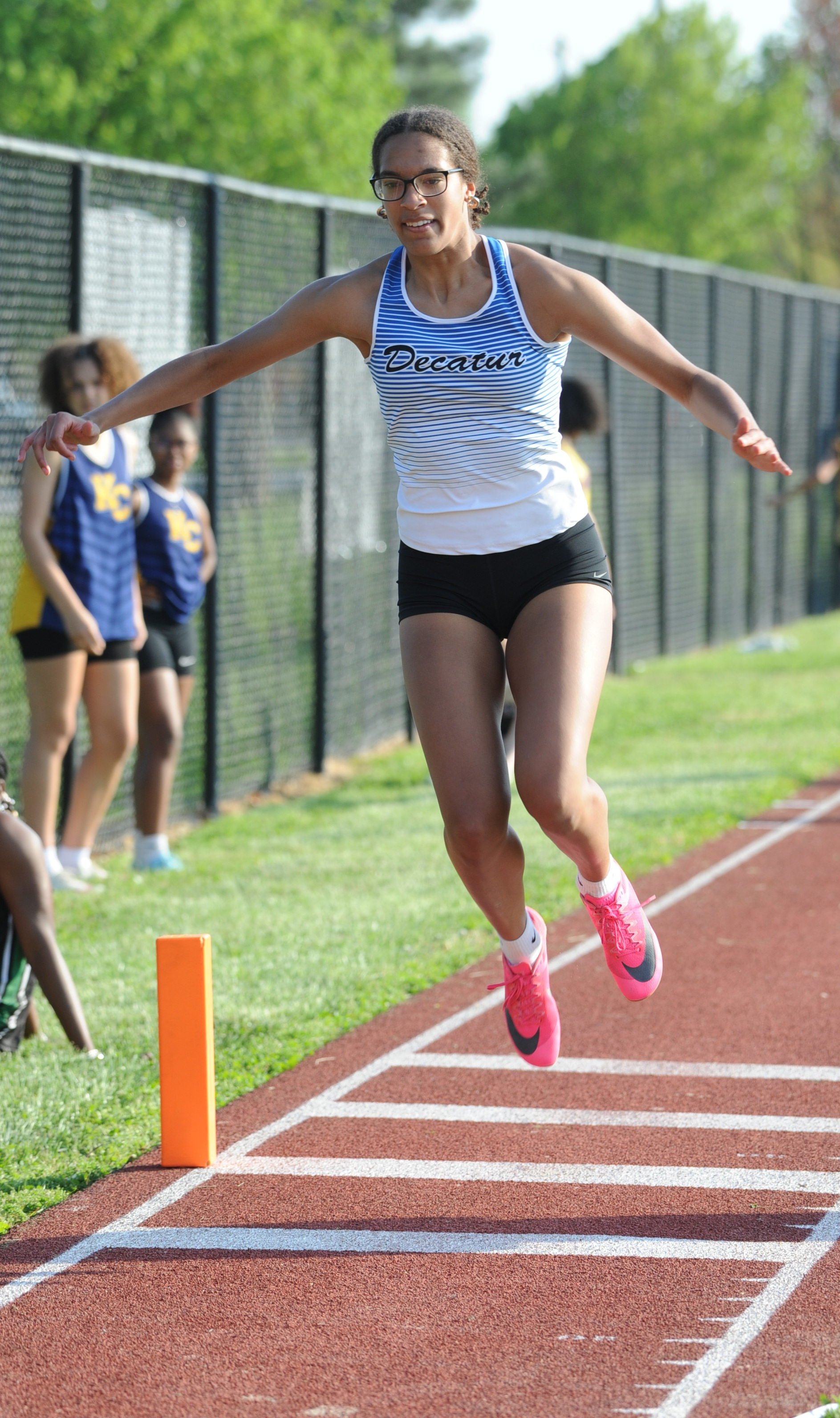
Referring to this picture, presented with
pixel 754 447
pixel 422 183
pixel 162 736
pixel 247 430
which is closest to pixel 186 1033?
pixel 754 447

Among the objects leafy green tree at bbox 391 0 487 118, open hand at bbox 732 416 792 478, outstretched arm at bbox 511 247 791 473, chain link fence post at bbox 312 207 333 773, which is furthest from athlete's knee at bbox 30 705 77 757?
leafy green tree at bbox 391 0 487 118

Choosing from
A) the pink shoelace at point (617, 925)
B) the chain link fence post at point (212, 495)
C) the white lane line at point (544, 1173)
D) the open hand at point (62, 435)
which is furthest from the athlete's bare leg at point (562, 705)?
the chain link fence post at point (212, 495)

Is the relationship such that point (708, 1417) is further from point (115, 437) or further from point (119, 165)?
point (119, 165)

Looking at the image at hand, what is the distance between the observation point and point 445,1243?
409 centimetres

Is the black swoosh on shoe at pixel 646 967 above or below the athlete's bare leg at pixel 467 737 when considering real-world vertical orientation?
below

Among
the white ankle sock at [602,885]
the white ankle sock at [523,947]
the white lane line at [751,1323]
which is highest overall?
the white ankle sock at [602,885]

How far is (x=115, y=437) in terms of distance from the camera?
812 cm

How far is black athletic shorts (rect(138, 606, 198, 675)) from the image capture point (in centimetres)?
852

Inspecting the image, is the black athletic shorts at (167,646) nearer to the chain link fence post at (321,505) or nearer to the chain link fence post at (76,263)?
the chain link fence post at (76,263)

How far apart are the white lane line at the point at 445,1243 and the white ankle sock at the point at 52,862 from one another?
3.98m

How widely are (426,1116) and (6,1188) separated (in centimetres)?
121

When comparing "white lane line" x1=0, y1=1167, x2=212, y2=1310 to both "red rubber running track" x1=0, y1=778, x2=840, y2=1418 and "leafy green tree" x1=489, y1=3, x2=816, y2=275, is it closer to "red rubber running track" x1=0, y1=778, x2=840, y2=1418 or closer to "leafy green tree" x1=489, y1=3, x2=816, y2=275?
"red rubber running track" x1=0, y1=778, x2=840, y2=1418

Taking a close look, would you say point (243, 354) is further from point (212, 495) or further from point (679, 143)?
point (679, 143)

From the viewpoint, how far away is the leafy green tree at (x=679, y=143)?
47.3 metres
